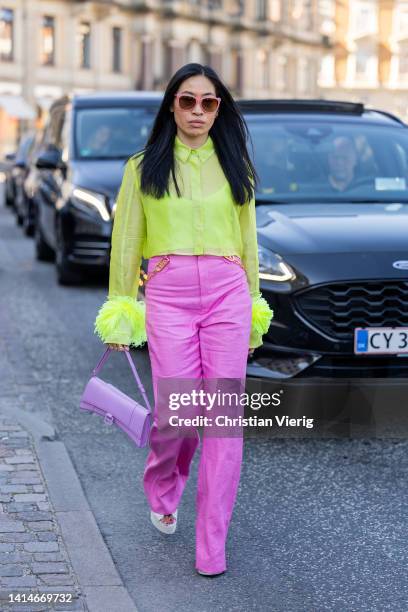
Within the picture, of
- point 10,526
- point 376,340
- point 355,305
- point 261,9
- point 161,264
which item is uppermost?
point 261,9

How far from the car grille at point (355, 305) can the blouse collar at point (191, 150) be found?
1586mm

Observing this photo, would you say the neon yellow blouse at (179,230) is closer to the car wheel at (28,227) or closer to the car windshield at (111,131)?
the car windshield at (111,131)

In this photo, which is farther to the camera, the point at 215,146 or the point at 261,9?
the point at 261,9

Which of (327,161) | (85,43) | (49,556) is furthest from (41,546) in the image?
(85,43)

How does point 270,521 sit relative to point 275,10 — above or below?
below

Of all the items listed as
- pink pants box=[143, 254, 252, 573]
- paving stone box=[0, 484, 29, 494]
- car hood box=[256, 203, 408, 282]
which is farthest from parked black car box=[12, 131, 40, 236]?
pink pants box=[143, 254, 252, 573]

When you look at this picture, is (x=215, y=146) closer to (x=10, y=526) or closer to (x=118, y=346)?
(x=118, y=346)

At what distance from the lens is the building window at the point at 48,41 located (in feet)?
182

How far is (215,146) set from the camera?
4.03m

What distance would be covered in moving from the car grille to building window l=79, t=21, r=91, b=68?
54.1 m

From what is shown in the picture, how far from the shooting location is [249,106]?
7648mm

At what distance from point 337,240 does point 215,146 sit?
1.79 m

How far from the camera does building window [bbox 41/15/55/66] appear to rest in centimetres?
5550

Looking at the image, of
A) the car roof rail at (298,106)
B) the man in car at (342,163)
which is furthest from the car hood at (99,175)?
the man in car at (342,163)
